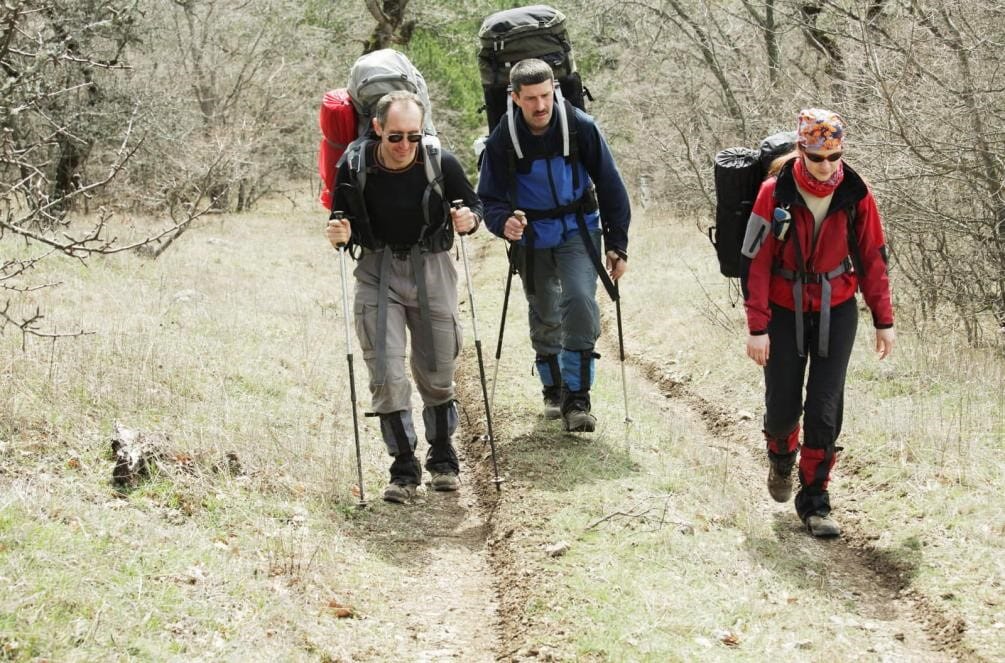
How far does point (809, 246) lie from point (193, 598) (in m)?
3.70

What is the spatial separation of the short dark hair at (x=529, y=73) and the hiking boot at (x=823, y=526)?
3.26 m

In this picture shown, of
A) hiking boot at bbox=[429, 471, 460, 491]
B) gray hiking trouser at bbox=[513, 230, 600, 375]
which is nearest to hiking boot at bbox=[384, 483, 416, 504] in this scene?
hiking boot at bbox=[429, 471, 460, 491]

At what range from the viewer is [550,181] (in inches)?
283

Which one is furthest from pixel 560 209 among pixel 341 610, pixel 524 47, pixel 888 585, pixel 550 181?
pixel 341 610

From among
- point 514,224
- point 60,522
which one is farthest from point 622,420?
point 60,522

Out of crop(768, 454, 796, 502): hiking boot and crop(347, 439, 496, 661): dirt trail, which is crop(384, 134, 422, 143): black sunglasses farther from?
crop(768, 454, 796, 502): hiking boot

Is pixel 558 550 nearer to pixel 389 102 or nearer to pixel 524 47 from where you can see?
pixel 389 102

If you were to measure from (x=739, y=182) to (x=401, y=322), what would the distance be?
225 centimetres

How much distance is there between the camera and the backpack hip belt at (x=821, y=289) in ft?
18.9

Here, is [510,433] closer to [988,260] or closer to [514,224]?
[514,224]

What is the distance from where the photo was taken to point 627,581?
5270 mm

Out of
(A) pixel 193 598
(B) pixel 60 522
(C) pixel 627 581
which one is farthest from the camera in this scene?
(C) pixel 627 581

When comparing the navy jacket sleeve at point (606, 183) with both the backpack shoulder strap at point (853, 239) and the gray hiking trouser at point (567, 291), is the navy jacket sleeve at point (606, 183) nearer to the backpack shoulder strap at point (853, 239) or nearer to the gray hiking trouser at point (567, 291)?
the gray hiking trouser at point (567, 291)

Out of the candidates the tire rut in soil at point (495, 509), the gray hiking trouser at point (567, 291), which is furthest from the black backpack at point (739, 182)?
the tire rut in soil at point (495, 509)
